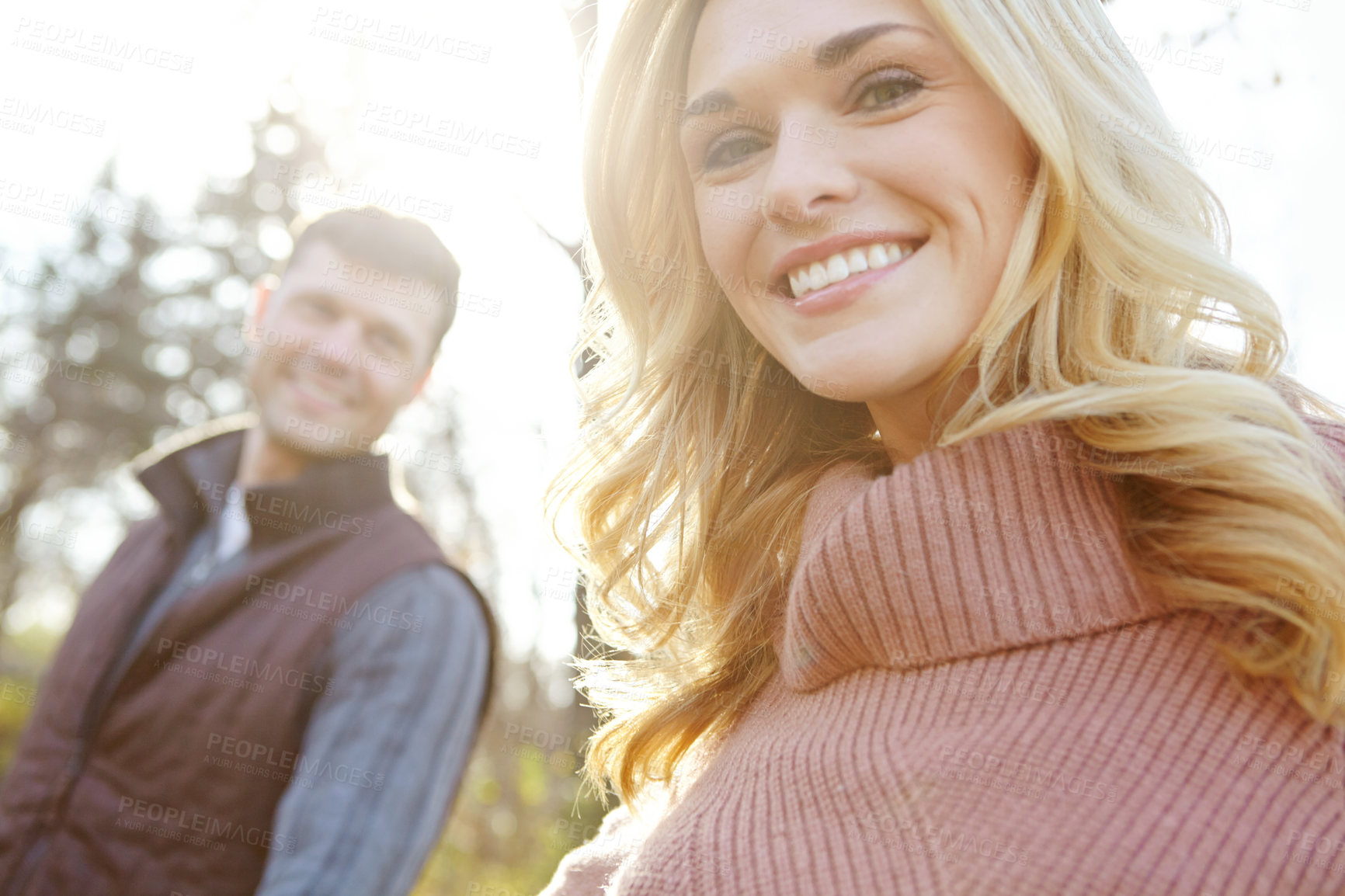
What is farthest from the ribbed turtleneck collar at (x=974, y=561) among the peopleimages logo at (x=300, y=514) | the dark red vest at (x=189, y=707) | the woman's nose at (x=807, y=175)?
the peopleimages logo at (x=300, y=514)

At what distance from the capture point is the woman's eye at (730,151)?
1.67 m

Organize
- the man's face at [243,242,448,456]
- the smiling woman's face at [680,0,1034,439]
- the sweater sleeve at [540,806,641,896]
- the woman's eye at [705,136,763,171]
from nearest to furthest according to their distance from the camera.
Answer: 1. the smiling woman's face at [680,0,1034,439]
2. the woman's eye at [705,136,763,171]
3. the sweater sleeve at [540,806,641,896]
4. the man's face at [243,242,448,456]

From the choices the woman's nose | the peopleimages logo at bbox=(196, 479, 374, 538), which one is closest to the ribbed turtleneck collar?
the woman's nose

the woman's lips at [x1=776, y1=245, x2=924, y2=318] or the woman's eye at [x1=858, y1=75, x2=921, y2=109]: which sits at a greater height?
the woman's eye at [x1=858, y1=75, x2=921, y2=109]

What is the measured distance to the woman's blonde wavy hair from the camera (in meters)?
1.19

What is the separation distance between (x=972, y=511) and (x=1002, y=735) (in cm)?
29

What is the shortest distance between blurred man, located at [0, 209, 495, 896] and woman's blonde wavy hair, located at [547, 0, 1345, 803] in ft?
3.18

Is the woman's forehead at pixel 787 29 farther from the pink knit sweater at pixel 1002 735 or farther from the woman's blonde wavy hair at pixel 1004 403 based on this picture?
the pink knit sweater at pixel 1002 735

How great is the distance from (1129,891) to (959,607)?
38 centimetres

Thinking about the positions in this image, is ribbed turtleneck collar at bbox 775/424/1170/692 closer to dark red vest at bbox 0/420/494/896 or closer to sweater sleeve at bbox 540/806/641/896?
sweater sleeve at bbox 540/806/641/896

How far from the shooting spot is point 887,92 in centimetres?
149

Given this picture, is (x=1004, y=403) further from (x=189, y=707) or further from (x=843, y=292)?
(x=189, y=707)

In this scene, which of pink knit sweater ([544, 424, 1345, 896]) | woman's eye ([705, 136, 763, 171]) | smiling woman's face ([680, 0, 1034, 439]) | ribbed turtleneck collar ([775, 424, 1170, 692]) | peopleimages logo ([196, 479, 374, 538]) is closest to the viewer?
pink knit sweater ([544, 424, 1345, 896])

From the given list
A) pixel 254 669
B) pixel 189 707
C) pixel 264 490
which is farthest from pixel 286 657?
pixel 264 490
